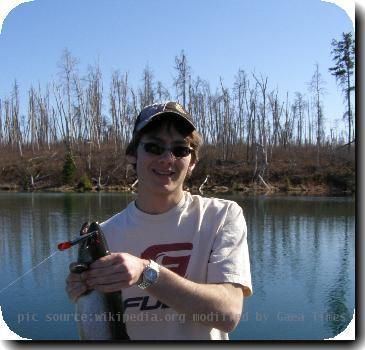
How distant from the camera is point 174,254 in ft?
6.64

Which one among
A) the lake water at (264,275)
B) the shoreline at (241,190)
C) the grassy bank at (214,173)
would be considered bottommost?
the lake water at (264,275)

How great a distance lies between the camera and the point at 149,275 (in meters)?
1.67

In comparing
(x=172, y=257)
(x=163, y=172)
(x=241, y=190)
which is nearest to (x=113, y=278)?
(x=172, y=257)

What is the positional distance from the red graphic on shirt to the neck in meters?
0.16

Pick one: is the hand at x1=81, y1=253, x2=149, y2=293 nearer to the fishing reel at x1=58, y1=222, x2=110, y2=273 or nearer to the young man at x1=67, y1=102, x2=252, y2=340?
the fishing reel at x1=58, y1=222, x2=110, y2=273

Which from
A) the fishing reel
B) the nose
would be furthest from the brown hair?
the fishing reel

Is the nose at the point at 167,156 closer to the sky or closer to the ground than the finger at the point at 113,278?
closer to the sky

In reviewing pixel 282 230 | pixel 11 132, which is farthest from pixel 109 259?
pixel 11 132

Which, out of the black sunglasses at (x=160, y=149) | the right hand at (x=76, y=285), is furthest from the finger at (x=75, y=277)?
the black sunglasses at (x=160, y=149)

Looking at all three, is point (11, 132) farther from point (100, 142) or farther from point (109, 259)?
point (109, 259)

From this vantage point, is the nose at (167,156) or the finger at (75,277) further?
the nose at (167,156)

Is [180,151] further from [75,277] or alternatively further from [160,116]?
[75,277]

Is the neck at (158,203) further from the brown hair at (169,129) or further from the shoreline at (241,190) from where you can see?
the shoreline at (241,190)

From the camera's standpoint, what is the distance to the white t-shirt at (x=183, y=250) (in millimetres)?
1938
